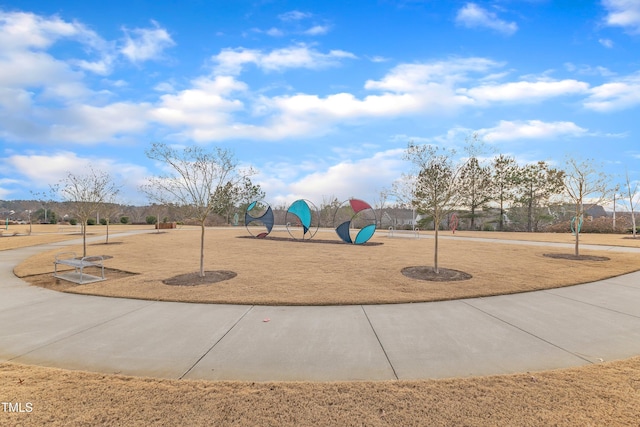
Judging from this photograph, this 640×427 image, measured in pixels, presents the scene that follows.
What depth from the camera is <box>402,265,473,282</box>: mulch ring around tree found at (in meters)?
8.73

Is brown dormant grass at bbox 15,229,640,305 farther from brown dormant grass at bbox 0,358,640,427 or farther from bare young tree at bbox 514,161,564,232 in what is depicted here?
bare young tree at bbox 514,161,564,232

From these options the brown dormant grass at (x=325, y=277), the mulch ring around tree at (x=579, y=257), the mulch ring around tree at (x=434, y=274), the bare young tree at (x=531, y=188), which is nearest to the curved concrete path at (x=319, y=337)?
the brown dormant grass at (x=325, y=277)

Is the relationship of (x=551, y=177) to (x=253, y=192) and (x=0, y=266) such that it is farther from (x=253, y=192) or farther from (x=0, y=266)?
(x=0, y=266)

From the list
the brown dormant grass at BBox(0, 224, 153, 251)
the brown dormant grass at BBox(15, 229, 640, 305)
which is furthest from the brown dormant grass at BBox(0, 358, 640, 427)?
the brown dormant grass at BBox(0, 224, 153, 251)

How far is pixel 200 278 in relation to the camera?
347 inches

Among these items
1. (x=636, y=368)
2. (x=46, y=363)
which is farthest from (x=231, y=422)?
(x=636, y=368)

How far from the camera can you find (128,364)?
3832mm

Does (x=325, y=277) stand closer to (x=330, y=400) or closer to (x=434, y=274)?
(x=434, y=274)

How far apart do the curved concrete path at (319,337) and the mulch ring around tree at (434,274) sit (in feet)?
6.27

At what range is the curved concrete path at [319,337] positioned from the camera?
3732mm

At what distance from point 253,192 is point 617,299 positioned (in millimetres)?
48766

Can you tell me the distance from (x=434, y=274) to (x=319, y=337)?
574 cm

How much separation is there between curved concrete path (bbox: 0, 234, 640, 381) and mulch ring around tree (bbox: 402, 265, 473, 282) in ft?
6.27

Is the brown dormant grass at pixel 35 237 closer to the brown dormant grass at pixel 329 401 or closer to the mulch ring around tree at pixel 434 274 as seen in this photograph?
the brown dormant grass at pixel 329 401
